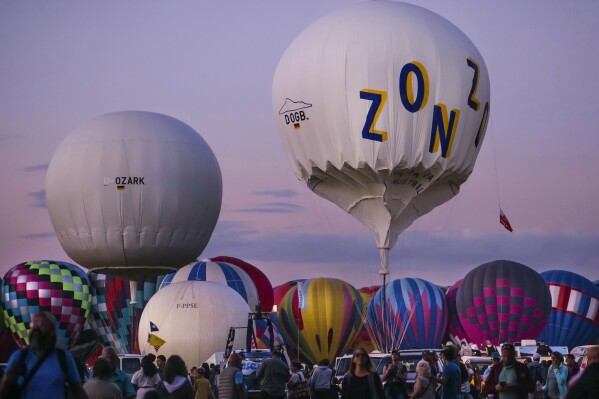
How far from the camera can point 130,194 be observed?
107 ft

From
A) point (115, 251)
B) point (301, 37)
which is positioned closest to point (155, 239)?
point (115, 251)

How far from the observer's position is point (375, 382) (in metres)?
11.7

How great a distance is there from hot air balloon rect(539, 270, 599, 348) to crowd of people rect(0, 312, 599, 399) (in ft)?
95.5

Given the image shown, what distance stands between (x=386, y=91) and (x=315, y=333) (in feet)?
72.5

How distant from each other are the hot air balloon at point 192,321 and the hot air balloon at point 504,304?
9.82 meters

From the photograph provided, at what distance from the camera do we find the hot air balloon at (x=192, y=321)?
38156 mm

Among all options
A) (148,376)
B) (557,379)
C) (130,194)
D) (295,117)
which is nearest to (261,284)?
(130,194)

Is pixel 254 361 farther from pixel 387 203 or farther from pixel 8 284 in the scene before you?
pixel 8 284

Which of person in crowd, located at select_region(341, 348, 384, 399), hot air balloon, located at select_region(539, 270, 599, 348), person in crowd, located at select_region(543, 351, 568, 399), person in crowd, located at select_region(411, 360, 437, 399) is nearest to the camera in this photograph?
person in crowd, located at select_region(341, 348, 384, 399)

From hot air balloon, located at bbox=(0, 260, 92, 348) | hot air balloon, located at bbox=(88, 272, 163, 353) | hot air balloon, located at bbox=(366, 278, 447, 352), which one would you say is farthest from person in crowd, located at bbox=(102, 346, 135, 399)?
hot air balloon, located at bbox=(366, 278, 447, 352)

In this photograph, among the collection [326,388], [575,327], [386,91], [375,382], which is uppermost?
[386,91]

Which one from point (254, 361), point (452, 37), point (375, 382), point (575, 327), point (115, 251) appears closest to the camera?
→ point (375, 382)

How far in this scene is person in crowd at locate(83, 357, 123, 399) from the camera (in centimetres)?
1031

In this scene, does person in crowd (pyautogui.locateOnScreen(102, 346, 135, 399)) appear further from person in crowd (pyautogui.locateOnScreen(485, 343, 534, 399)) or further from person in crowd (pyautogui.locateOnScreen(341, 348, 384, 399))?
person in crowd (pyautogui.locateOnScreen(485, 343, 534, 399))
